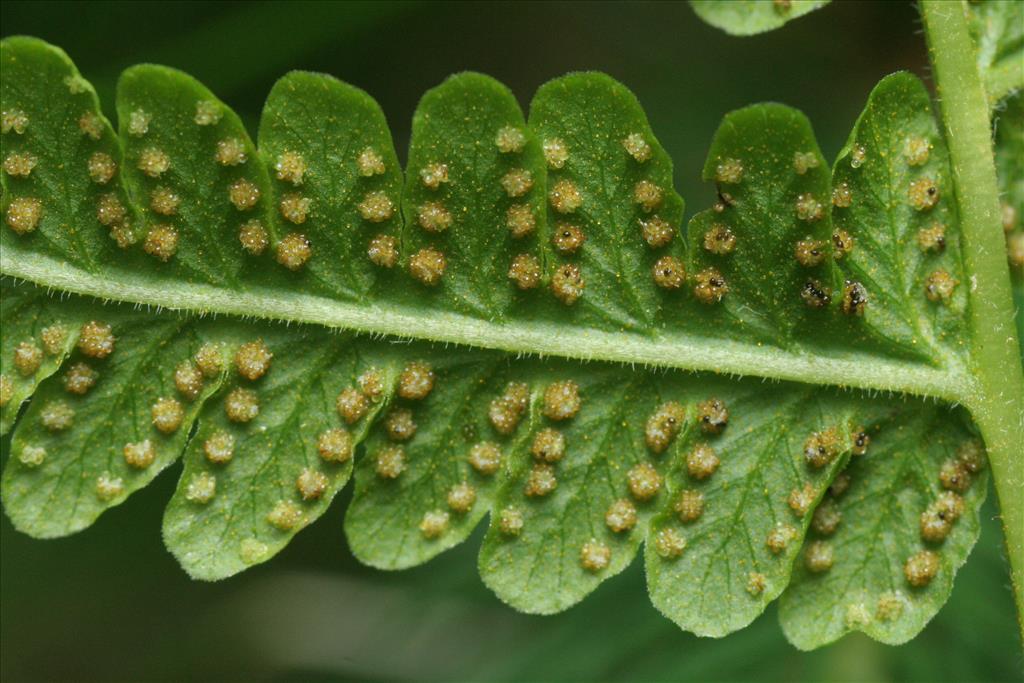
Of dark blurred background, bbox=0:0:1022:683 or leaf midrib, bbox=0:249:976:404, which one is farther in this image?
dark blurred background, bbox=0:0:1022:683

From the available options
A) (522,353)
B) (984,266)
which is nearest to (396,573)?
(522,353)

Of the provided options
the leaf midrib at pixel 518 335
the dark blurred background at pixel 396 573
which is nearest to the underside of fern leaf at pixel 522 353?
the leaf midrib at pixel 518 335

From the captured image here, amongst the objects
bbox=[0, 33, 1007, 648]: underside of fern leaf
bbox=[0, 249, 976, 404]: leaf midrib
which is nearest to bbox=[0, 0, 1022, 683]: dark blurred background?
bbox=[0, 33, 1007, 648]: underside of fern leaf

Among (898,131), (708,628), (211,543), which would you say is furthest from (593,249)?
(211,543)

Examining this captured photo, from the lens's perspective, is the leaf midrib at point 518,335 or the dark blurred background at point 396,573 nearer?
the leaf midrib at point 518,335

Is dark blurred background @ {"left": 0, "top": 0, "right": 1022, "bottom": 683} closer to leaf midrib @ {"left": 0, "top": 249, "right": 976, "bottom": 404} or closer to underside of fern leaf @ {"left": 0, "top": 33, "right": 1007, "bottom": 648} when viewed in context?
underside of fern leaf @ {"left": 0, "top": 33, "right": 1007, "bottom": 648}

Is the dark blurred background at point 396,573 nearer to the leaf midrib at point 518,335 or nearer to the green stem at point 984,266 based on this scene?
the green stem at point 984,266
